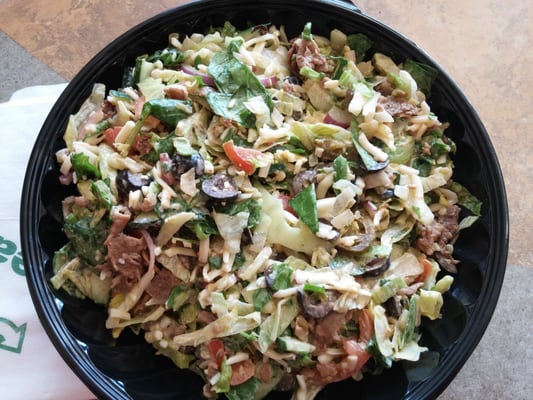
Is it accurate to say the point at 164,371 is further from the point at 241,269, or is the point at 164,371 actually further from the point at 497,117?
the point at 497,117

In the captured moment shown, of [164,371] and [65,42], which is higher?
[65,42]

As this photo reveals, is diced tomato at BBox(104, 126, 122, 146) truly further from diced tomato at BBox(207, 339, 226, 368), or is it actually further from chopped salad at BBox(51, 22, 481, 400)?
diced tomato at BBox(207, 339, 226, 368)

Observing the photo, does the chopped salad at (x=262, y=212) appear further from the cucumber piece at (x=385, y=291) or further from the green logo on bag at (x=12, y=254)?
the green logo on bag at (x=12, y=254)

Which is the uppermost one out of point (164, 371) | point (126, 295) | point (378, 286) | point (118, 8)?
point (118, 8)

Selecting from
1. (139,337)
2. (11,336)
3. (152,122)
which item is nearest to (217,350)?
(139,337)

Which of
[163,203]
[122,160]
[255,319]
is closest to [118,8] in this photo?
[122,160]

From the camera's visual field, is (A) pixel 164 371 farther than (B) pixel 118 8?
No
